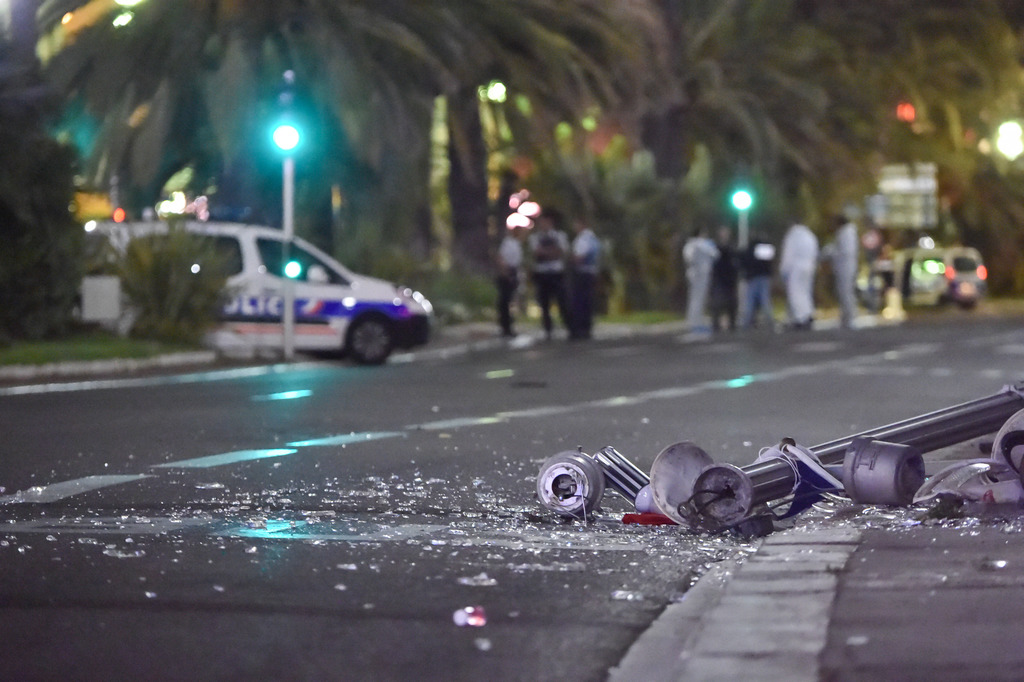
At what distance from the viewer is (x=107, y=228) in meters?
22.6

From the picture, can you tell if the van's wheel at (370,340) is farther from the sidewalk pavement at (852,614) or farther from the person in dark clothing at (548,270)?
the sidewalk pavement at (852,614)

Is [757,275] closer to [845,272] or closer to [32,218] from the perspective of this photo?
[845,272]

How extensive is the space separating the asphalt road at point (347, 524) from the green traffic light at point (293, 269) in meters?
4.23

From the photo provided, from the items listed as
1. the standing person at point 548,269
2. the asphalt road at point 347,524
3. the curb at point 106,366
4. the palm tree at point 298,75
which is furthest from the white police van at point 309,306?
the standing person at point 548,269

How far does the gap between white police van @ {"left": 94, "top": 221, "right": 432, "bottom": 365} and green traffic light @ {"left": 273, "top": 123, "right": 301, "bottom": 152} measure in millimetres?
1098

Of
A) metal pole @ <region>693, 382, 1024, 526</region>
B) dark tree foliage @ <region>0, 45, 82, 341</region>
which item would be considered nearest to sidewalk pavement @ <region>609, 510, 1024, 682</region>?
metal pole @ <region>693, 382, 1024, 526</region>

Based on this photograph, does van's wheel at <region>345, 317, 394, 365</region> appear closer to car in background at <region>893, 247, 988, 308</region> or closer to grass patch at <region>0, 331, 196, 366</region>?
grass patch at <region>0, 331, 196, 366</region>

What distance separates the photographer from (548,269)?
27906mm

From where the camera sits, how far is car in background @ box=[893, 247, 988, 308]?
4578 cm

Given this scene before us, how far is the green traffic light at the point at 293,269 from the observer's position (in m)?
21.8

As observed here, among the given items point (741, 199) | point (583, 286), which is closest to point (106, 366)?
point (583, 286)

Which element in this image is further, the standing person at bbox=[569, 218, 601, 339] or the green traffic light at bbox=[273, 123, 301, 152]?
the standing person at bbox=[569, 218, 601, 339]

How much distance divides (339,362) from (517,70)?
7.90 m

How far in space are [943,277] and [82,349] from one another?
30644mm
